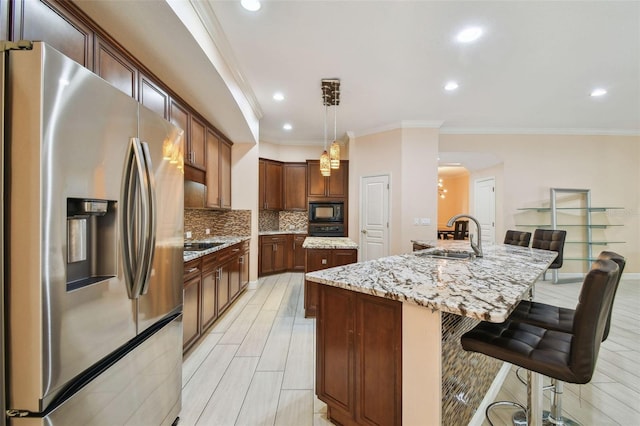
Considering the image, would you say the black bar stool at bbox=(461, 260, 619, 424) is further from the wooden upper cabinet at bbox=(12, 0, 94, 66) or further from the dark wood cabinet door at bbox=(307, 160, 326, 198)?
Answer: the dark wood cabinet door at bbox=(307, 160, 326, 198)

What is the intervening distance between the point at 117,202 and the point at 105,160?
0.18 metres

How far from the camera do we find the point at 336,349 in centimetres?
145

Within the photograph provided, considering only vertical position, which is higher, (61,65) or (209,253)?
(61,65)

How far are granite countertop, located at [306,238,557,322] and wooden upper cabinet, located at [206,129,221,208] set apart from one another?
249 cm

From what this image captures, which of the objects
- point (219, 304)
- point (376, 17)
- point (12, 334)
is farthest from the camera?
point (219, 304)

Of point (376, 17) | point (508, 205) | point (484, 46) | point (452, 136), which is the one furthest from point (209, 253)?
point (508, 205)

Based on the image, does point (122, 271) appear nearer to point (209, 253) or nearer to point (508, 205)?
point (209, 253)

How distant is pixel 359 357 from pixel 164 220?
4.14 ft

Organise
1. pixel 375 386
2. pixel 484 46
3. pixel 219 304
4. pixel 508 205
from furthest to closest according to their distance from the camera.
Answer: pixel 508 205, pixel 219 304, pixel 484 46, pixel 375 386

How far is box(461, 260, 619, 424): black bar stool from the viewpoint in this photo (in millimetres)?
984

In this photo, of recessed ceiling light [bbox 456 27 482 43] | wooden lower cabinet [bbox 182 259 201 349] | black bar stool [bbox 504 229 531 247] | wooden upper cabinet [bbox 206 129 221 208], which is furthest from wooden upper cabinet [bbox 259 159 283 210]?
black bar stool [bbox 504 229 531 247]

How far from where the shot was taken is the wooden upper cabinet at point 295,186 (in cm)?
569

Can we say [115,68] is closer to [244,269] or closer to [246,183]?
[246,183]

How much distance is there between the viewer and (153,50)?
1.92m
